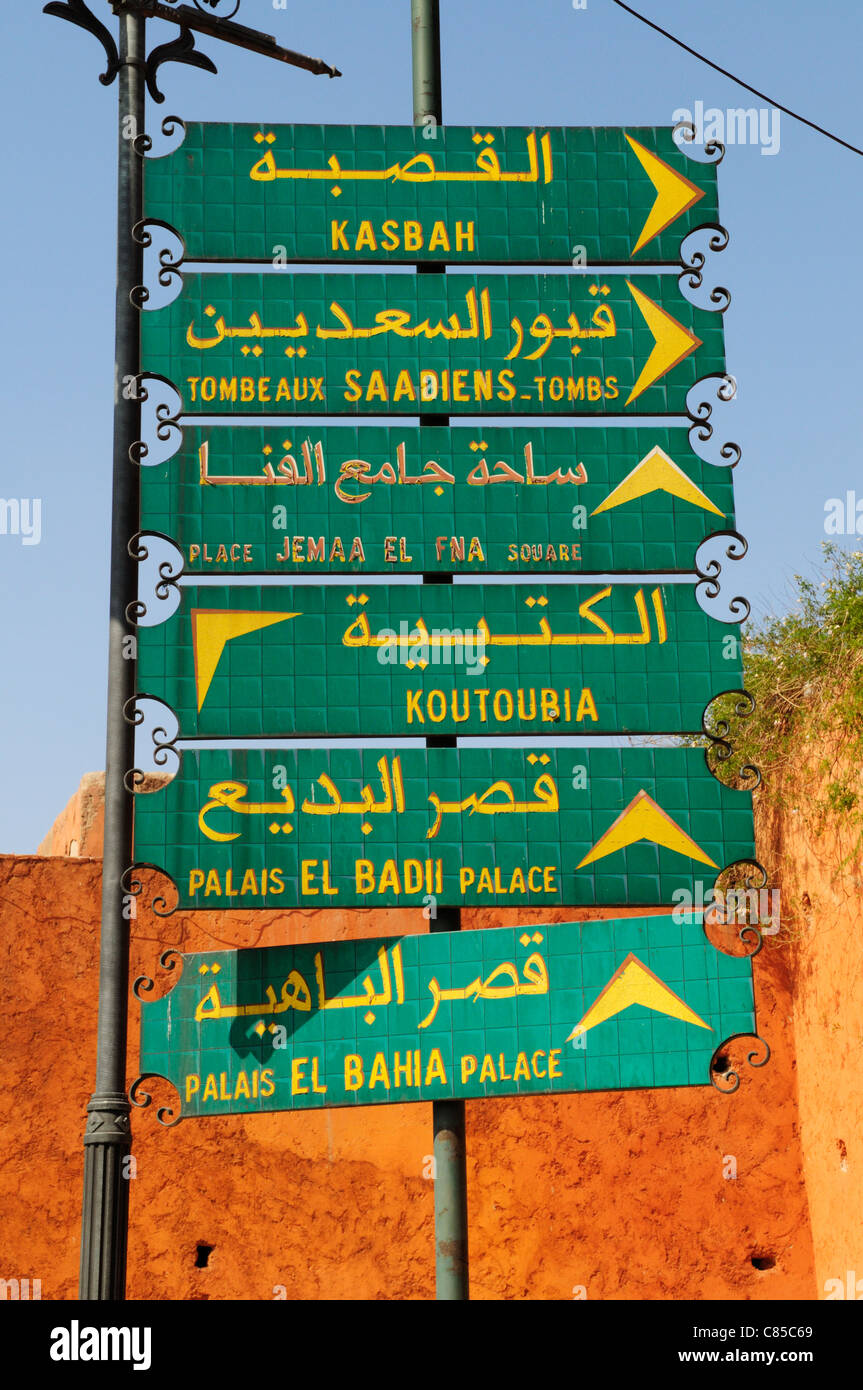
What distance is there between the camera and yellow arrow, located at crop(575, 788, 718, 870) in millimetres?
5941

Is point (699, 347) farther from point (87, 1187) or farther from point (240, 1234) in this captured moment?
point (240, 1234)

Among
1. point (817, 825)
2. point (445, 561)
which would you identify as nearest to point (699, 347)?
point (445, 561)

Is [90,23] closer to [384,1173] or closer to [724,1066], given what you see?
[724,1066]

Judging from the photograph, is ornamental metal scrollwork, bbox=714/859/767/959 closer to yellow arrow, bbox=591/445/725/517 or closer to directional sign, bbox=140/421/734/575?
directional sign, bbox=140/421/734/575

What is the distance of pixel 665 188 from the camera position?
21.5ft

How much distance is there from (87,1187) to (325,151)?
421 centimetres

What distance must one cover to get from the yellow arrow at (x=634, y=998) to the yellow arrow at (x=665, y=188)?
10.2 ft

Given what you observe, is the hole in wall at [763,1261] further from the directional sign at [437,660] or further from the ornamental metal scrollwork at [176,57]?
the ornamental metal scrollwork at [176,57]

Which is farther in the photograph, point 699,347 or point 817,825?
point 817,825

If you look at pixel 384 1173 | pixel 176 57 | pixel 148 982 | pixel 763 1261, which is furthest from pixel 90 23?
pixel 763 1261

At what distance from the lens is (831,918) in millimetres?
8461

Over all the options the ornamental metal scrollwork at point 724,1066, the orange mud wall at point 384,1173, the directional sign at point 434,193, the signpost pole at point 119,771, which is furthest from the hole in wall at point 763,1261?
the directional sign at point 434,193

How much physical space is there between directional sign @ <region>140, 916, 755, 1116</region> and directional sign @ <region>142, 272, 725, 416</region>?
2165mm
